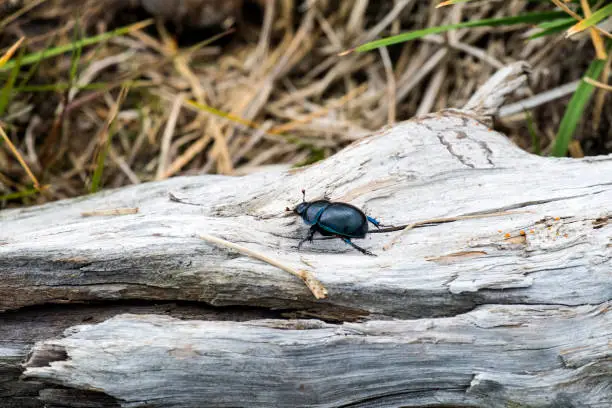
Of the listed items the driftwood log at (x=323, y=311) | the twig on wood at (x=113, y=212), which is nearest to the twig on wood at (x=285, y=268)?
the driftwood log at (x=323, y=311)

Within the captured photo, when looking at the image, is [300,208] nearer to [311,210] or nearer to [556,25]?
[311,210]

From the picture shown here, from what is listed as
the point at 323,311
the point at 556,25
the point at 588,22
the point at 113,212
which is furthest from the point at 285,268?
the point at 556,25

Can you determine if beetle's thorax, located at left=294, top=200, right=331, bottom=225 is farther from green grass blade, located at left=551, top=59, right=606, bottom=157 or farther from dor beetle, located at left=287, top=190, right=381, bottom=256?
green grass blade, located at left=551, top=59, right=606, bottom=157

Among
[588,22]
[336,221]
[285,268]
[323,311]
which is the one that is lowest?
[323,311]

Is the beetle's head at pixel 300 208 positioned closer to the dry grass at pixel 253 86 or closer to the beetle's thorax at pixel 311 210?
the beetle's thorax at pixel 311 210

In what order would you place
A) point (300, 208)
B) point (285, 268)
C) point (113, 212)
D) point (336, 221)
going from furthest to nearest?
point (113, 212)
point (300, 208)
point (336, 221)
point (285, 268)

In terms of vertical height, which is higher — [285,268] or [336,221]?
[336,221]

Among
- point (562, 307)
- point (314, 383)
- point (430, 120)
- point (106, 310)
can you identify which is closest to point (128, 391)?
point (106, 310)
